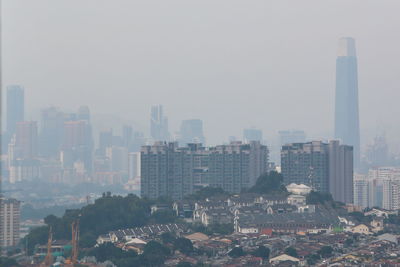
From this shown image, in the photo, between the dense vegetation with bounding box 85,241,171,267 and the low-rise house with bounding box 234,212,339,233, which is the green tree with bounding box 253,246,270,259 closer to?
the dense vegetation with bounding box 85,241,171,267

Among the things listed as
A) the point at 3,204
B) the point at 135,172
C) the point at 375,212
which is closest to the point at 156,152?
the point at 3,204

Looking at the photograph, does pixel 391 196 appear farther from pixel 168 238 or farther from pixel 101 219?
pixel 168 238

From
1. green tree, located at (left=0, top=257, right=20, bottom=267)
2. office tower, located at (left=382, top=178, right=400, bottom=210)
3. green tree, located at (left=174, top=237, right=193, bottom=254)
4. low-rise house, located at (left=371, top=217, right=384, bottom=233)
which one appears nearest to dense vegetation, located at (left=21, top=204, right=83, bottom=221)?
office tower, located at (left=382, top=178, right=400, bottom=210)

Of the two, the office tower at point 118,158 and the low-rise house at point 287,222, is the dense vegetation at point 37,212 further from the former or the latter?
the office tower at point 118,158

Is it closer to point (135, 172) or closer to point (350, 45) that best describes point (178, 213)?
point (135, 172)

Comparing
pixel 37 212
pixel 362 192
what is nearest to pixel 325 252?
pixel 362 192
